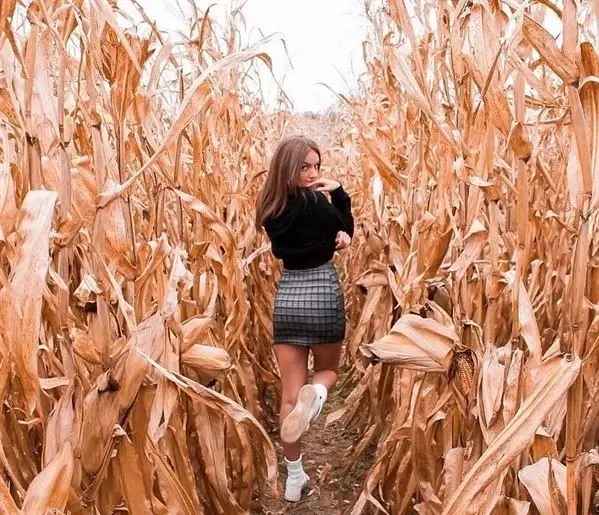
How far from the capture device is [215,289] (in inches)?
65.1

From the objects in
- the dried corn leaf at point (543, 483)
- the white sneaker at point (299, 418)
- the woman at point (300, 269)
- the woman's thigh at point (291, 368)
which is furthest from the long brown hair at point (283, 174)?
the dried corn leaf at point (543, 483)

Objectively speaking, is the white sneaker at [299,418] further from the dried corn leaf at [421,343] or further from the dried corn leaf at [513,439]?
the dried corn leaf at [513,439]

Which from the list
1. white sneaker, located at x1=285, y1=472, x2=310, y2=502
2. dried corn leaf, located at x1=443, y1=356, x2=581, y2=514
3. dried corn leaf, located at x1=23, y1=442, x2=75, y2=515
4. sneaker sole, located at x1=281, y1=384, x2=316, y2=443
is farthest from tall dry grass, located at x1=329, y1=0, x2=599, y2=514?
dried corn leaf, located at x1=23, y1=442, x2=75, y2=515

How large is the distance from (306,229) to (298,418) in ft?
2.70

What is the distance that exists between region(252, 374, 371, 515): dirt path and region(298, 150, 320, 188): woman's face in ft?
3.26

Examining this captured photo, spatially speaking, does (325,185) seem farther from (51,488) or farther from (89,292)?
(51,488)

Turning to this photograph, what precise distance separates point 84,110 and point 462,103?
72cm

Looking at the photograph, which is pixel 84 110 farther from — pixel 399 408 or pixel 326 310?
pixel 326 310

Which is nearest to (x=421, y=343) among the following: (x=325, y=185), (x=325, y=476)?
(x=325, y=185)

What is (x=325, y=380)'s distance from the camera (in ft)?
7.70

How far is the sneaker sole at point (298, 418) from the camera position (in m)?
1.55

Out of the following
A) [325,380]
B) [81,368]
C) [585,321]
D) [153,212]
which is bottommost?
[325,380]

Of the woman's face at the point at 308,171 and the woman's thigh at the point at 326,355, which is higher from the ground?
the woman's face at the point at 308,171

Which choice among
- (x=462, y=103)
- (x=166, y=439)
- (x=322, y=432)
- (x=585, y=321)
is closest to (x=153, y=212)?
(x=166, y=439)
